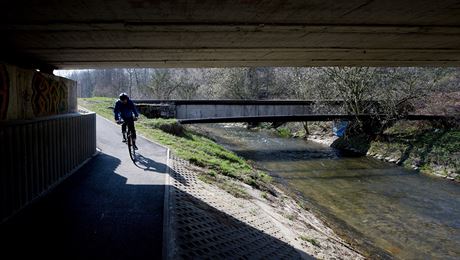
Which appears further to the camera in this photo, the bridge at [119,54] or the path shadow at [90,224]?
the path shadow at [90,224]

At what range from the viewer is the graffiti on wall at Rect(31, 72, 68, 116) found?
8.22m

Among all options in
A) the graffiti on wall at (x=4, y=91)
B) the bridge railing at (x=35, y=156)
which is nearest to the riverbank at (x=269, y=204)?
the bridge railing at (x=35, y=156)

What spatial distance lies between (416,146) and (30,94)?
2244 centimetres

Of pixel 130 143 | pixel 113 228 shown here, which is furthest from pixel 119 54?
pixel 113 228

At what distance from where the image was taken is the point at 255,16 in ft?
17.2

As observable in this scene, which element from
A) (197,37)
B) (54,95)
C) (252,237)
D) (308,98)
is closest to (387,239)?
(252,237)

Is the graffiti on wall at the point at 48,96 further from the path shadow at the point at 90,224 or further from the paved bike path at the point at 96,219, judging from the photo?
the path shadow at the point at 90,224

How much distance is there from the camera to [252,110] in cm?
2916

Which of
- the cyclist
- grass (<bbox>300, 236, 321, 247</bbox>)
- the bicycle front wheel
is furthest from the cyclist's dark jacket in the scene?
grass (<bbox>300, 236, 321, 247</bbox>)

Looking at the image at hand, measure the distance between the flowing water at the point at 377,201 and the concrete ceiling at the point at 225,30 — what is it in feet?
17.3

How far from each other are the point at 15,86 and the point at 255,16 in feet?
17.1

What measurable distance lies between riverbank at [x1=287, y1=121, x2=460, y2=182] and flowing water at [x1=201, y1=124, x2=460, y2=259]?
1113mm

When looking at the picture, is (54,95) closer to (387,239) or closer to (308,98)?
(387,239)

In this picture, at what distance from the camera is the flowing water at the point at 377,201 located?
32.8 feet
